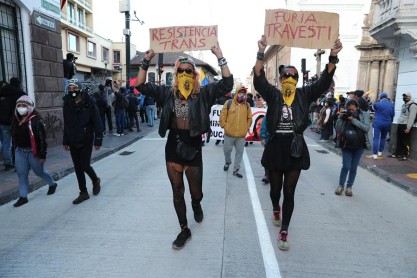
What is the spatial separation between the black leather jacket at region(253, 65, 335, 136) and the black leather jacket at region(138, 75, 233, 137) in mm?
365

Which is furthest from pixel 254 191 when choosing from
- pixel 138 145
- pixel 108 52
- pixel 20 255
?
pixel 108 52

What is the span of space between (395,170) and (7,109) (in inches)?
346

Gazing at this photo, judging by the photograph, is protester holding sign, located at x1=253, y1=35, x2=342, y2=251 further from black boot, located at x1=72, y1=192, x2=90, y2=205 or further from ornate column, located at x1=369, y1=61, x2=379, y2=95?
ornate column, located at x1=369, y1=61, x2=379, y2=95

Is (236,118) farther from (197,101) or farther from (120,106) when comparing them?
(120,106)

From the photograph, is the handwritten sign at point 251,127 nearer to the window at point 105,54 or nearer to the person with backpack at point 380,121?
the person with backpack at point 380,121

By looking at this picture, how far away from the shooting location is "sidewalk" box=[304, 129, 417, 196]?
21.9 ft

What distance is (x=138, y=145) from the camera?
1178 cm

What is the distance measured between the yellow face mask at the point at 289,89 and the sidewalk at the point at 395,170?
13.4 ft

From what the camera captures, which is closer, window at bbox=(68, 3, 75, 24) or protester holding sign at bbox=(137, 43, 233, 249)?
protester holding sign at bbox=(137, 43, 233, 249)

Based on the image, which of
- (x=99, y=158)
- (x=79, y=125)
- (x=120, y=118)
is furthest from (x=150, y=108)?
(x=79, y=125)

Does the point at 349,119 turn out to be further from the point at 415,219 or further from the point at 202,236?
the point at 202,236

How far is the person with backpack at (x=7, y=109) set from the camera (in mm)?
6828

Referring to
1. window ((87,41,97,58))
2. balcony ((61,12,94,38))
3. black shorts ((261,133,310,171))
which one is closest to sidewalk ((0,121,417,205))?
black shorts ((261,133,310,171))

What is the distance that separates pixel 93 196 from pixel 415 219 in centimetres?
498
